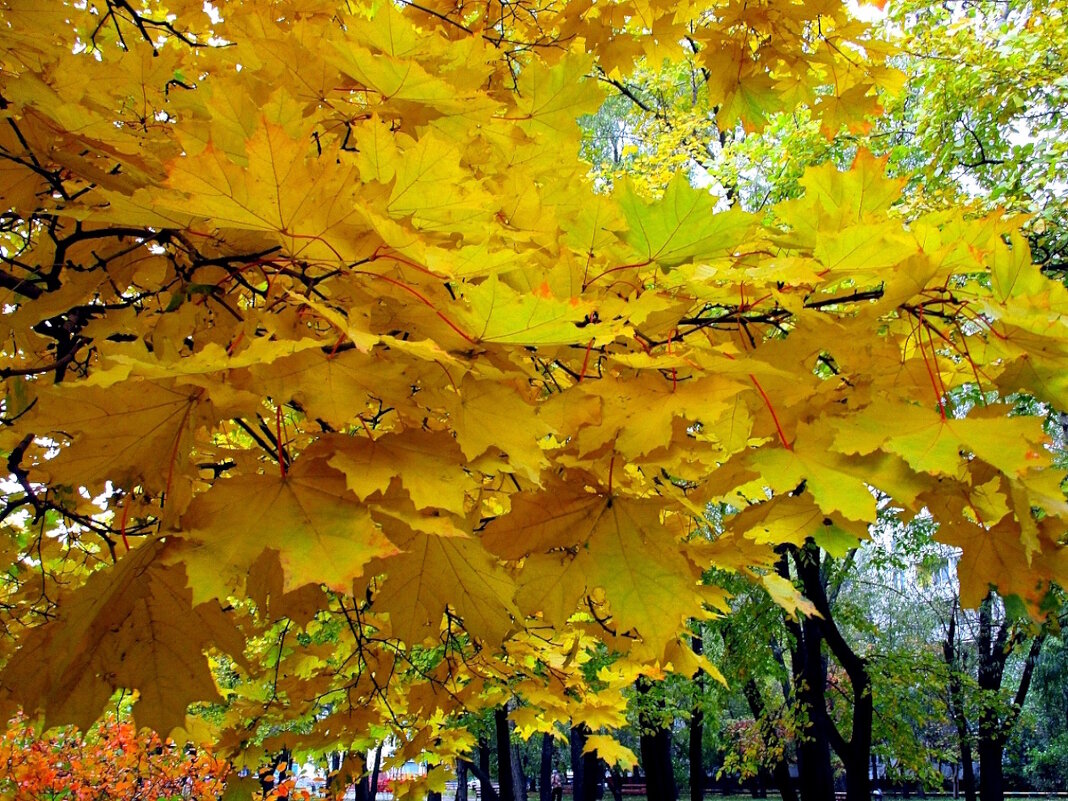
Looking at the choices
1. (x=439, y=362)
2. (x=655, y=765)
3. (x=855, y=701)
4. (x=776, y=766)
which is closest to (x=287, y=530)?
(x=439, y=362)

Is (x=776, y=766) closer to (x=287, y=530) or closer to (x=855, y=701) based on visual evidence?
(x=855, y=701)

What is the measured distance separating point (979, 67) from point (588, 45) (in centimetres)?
499

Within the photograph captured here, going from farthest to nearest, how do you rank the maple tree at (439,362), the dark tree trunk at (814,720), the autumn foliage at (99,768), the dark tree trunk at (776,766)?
the dark tree trunk at (776,766) → the dark tree trunk at (814,720) → the autumn foliage at (99,768) → the maple tree at (439,362)

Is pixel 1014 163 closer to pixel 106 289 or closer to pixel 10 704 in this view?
pixel 106 289

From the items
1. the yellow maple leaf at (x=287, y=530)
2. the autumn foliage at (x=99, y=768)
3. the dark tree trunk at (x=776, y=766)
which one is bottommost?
the dark tree trunk at (x=776, y=766)

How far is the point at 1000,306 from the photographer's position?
1.11 metres

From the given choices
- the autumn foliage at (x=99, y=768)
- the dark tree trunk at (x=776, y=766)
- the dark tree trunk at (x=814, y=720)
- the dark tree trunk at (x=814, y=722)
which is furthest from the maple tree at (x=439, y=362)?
the dark tree trunk at (x=776, y=766)

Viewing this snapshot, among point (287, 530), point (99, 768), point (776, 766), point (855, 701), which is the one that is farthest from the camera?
point (776, 766)

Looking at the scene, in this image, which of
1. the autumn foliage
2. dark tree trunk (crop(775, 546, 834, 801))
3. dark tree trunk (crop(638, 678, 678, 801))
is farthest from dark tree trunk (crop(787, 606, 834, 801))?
the autumn foliage

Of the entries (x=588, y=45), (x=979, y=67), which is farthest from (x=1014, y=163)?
(x=588, y=45)

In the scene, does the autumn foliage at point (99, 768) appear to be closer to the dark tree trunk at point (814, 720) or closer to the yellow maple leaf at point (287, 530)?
the yellow maple leaf at point (287, 530)

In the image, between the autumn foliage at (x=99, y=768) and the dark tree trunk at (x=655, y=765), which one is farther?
the dark tree trunk at (x=655, y=765)

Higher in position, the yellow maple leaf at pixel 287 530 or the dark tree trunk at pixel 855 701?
the yellow maple leaf at pixel 287 530

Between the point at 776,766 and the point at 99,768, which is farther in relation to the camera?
the point at 776,766
